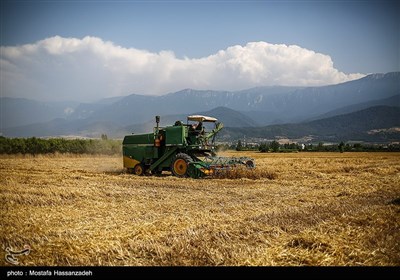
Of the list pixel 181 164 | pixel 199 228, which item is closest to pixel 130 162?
pixel 181 164

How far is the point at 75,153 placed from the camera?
39.7 m

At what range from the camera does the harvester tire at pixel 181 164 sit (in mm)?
16172

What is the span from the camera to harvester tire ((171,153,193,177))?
16.2 m

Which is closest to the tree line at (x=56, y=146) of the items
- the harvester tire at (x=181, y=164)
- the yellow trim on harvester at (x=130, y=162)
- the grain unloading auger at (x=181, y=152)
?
the yellow trim on harvester at (x=130, y=162)

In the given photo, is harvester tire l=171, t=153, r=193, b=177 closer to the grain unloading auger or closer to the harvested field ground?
the grain unloading auger

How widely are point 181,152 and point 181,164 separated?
1.01 metres

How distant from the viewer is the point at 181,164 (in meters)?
16.5

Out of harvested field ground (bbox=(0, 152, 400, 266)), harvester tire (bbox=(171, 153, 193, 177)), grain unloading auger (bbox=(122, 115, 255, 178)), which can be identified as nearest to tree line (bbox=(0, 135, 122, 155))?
grain unloading auger (bbox=(122, 115, 255, 178))

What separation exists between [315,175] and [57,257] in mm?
14297

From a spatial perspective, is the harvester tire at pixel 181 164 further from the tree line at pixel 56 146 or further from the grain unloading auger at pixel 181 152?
the tree line at pixel 56 146

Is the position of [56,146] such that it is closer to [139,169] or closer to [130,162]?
[130,162]

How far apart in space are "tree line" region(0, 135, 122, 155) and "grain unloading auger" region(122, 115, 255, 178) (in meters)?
22.3
